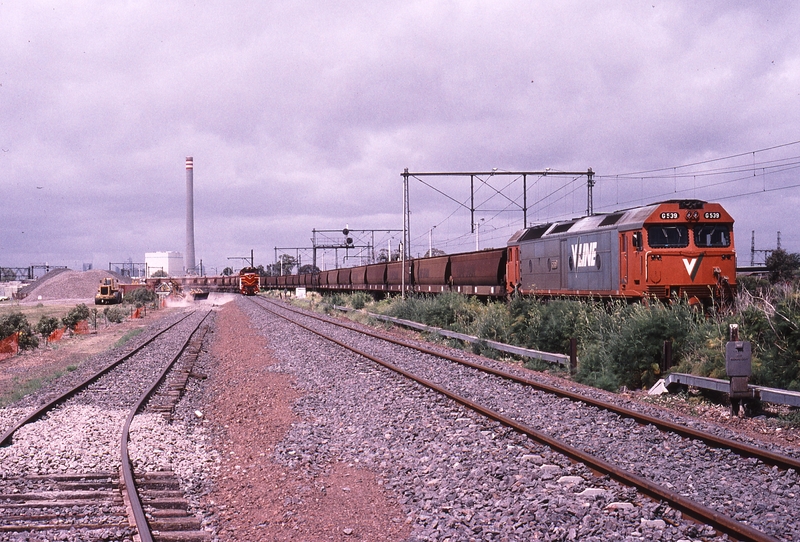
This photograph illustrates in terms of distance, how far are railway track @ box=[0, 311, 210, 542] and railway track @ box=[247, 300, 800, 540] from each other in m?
4.17

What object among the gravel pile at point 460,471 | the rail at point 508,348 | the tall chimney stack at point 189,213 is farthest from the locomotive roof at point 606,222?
the tall chimney stack at point 189,213

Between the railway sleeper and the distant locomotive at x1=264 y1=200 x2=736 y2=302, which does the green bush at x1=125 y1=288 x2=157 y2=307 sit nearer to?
the distant locomotive at x1=264 y1=200 x2=736 y2=302

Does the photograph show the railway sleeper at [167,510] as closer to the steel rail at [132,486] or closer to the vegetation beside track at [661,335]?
the steel rail at [132,486]

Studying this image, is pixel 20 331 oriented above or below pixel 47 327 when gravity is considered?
above

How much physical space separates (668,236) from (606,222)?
240 centimetres

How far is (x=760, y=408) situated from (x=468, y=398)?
456 centimetres

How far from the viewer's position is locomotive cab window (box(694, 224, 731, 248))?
17.1 m

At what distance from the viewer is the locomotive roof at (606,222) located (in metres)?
17.1

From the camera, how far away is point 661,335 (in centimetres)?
1379

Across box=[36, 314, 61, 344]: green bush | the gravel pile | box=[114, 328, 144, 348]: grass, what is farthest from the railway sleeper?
box=[36, 314, 61, 344]: green bush

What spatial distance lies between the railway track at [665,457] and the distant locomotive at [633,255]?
6.16 m

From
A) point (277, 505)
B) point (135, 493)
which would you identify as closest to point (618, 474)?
point (277, 505)

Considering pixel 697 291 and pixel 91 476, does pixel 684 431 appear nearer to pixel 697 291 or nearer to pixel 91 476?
pixel 91 476

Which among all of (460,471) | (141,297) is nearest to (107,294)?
(141,297)
